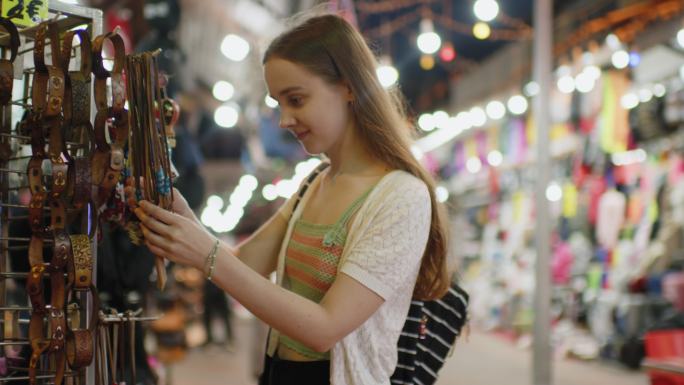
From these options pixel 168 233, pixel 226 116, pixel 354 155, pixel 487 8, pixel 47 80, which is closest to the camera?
pixel 168 233

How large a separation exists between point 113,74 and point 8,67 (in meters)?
0.27

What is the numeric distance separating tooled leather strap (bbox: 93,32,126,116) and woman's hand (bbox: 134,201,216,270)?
0.21 metres

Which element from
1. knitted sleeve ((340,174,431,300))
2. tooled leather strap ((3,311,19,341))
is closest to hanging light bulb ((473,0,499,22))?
knitted sleeve ((340,174,431,300))

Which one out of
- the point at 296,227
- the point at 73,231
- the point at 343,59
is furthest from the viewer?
the point at 73,231

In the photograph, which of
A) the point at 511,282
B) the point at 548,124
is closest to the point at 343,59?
the point at 548,124

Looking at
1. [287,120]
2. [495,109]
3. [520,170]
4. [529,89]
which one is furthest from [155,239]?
[520,170]

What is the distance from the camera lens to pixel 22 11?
191cm

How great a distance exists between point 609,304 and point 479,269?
587 centimetres

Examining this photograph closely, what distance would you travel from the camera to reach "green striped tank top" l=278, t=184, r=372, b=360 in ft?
6.66

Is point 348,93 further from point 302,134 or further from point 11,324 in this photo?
point 11,324

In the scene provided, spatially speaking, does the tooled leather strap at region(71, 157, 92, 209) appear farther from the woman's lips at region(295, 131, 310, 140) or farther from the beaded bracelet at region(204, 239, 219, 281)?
the woman's lips at region(295, 131, 310, 140)

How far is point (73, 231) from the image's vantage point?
8.17 feet

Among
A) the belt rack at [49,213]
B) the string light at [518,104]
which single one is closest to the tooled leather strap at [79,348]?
the belt rack at [49,213]

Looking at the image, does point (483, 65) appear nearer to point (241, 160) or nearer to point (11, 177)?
point (241, 160)
